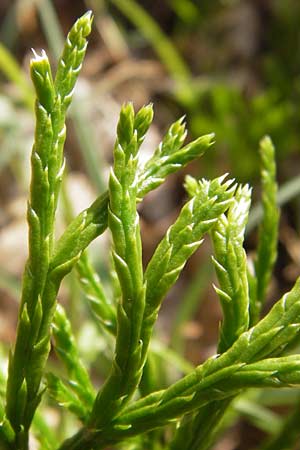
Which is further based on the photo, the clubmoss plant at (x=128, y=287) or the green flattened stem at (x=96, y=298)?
the green flattened stem at (x=96, y=298)

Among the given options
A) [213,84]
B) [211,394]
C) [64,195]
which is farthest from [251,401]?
[213,84]

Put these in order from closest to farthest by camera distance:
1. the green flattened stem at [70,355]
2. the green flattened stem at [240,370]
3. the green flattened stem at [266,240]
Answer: the green flattened stem at [240,370] < the green flattened stem at [70,355] < the green flattened stem at [266,240]

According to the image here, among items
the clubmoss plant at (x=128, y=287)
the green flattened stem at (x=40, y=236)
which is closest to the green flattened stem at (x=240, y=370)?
the clubmoss plant at (x=128, y=287)

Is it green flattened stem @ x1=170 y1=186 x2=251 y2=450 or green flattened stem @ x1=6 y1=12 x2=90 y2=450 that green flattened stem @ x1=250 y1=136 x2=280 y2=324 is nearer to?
green flattened stem @ x1=170 y1=186 x2=251 y2=450

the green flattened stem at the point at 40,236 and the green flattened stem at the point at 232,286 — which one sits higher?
the green flattened stem at the point at 40,236

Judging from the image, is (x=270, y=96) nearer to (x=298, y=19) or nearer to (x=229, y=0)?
(x=298, y=19)

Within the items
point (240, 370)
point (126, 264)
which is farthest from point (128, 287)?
point (240, 370)

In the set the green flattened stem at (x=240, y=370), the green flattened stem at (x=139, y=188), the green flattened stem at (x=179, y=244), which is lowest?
the green flattened stem at (x=240, y=370)

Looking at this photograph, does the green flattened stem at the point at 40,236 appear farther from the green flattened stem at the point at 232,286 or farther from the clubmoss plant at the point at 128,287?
the green flattened stem at the point at 232,286

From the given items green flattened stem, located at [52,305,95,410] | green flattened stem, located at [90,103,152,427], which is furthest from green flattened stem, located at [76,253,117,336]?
green flattened stem, located at [90,103,152,427]
